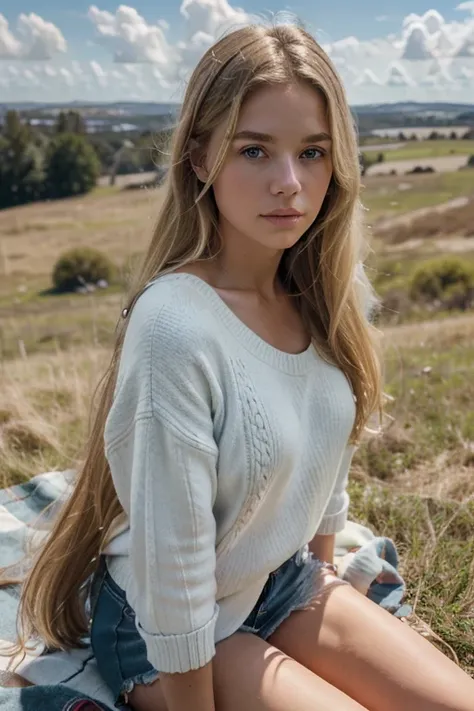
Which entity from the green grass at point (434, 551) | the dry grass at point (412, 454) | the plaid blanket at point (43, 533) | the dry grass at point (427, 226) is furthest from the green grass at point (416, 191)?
the plaid blanket at point (43, 533)

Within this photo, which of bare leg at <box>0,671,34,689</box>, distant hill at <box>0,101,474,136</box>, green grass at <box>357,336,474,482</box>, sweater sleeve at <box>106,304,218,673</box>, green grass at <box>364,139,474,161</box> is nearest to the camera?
sweater sleeve at <box>106,304,218,673</box>

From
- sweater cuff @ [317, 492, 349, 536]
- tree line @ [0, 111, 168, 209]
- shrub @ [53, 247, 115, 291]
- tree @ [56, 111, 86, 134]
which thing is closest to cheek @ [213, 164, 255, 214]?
sweater cuff @ [317, 492, 349, 536]

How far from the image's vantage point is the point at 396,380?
3.97m

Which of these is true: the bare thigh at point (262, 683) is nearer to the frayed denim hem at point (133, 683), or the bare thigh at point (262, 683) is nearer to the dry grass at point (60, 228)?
the frayed denim hem at point (133, 683)

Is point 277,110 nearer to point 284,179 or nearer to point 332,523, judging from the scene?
point 284,179

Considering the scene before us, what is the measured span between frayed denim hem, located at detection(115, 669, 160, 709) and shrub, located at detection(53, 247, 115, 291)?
6.91m

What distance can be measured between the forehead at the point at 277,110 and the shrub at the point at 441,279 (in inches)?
242

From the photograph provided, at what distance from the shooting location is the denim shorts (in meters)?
1.66

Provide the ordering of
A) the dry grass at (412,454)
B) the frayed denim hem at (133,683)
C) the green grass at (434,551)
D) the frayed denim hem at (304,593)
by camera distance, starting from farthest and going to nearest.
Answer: the dry grass at (412,454) < the green grass at (434,551) < the frayed denim hem at (304,593) < the frayed denim hem at (133,683)

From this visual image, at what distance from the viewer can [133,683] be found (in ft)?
5.48

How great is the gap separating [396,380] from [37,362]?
220 centimetres

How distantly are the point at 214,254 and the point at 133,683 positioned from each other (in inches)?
35.9

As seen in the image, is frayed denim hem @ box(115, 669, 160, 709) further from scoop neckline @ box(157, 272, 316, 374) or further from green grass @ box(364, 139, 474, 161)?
green grass @ box(364, 139, 474, 161)

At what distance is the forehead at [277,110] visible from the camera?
4.86 ft
